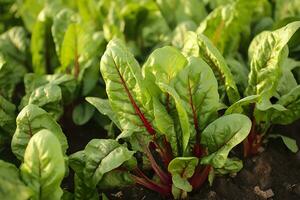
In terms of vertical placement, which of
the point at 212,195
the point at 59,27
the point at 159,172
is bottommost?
the point at 212,195

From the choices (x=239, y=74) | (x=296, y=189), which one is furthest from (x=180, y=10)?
(x=296, y=189)

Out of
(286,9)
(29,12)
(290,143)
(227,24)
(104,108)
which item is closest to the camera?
(104,108)

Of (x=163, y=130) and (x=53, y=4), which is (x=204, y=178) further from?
(x=53, y=4)

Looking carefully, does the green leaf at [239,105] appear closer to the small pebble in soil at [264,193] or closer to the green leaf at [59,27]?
the small pebble in soil at [264,193]

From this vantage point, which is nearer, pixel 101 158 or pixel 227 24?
pixel 101 158

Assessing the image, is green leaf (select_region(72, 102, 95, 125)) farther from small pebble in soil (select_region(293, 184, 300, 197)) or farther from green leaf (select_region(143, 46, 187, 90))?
small pebble in soil (select_region(293, 184, 300, 197))

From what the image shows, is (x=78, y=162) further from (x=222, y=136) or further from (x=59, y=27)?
(x=59, y=27)

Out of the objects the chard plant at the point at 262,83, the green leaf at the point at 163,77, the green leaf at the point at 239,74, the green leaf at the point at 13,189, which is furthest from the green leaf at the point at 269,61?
the green leaf at the point at 13,189

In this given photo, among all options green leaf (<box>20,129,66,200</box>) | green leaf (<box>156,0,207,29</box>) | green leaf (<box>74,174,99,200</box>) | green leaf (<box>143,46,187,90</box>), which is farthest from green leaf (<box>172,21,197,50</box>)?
green leaf (<box>20,129,66,200</box>)
